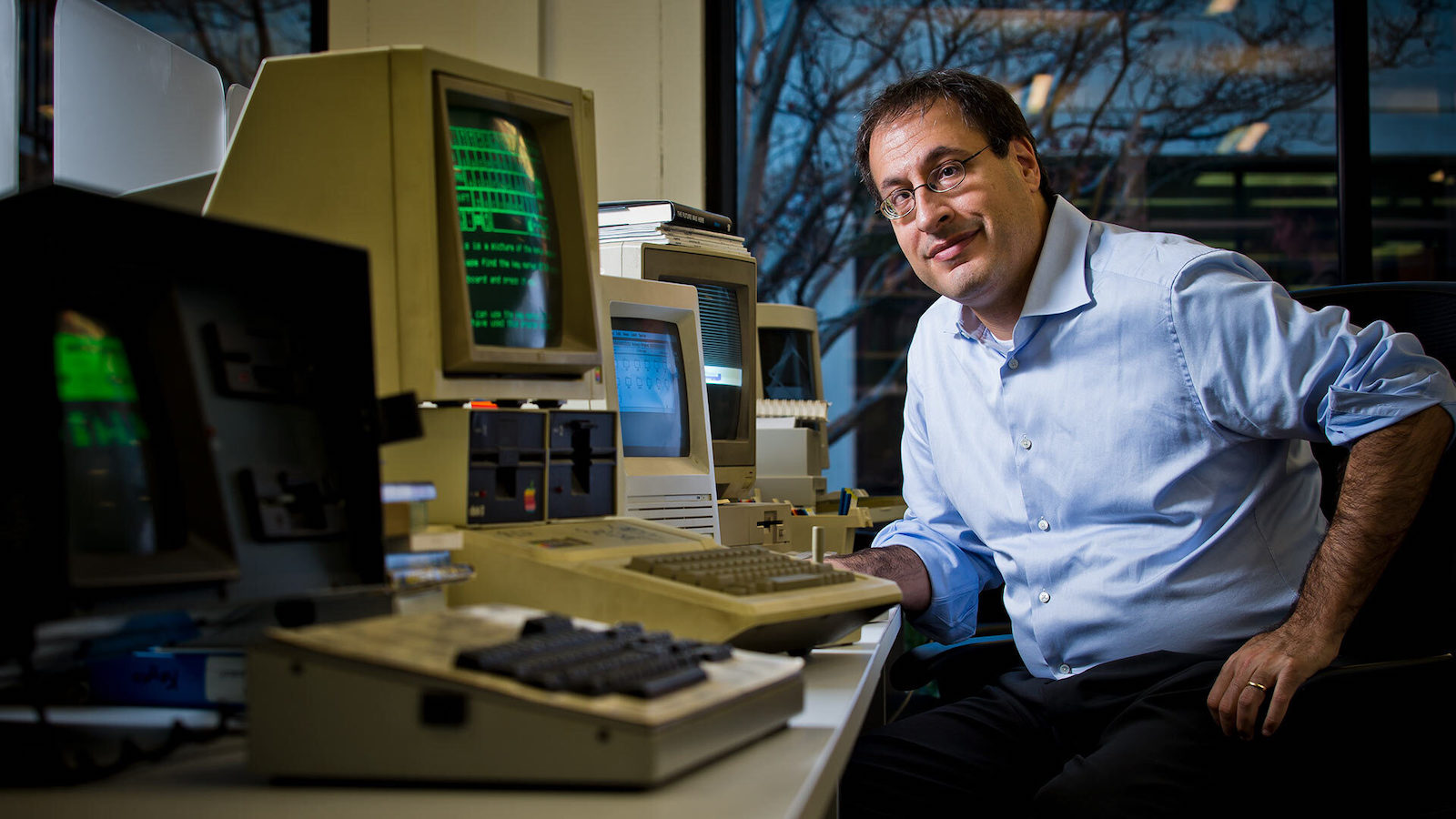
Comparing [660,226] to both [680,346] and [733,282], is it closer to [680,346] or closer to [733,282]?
[733,282]

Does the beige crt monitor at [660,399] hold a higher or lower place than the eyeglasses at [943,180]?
lower

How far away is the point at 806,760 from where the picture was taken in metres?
0.74

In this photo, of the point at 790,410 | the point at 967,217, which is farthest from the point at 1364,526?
the point at 790,410

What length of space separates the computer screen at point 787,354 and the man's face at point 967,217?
113 centimetres

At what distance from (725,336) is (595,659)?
157cm

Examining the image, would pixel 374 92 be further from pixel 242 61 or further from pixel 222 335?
pixel 242 61

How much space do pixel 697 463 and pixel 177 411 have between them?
3.18 feet

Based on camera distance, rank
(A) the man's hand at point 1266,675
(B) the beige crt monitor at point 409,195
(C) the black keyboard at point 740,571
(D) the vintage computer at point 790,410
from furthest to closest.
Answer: (D) the vintage computer at point 790,410
(A) the man's hand at point 1266,675
(B) the beige crt monitor at point 409,195
(C) the black keyboard at point 740,571

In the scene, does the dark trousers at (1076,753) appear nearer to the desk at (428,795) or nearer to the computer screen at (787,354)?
the desk at (428,795)

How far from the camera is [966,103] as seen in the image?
1.72 m

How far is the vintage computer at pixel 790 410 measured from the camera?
2512 mm

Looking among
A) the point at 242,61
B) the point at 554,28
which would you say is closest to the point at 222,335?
the point at 554,28

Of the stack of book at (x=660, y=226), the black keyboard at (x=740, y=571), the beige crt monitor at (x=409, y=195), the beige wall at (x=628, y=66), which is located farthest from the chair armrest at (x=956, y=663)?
the beige wall at (x=628, y=66)

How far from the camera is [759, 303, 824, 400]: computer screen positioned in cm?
286
